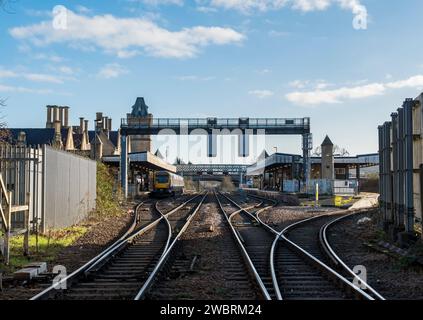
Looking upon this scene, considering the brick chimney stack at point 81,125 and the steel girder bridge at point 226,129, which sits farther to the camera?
the brick chimney stack at point 81,125

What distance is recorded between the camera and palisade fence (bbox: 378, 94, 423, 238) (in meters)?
13.6

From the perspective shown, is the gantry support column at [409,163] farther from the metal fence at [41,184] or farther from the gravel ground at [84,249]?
the metal fence at [41,184]

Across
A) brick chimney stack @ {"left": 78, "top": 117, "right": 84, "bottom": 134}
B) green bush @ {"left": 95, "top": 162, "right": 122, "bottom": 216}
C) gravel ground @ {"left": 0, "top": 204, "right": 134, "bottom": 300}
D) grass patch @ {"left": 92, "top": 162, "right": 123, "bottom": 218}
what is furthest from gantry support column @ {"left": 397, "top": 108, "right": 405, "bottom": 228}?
brick chimney stack @ {"left": 78, "top": 117, "right": 84, "bottom": 134}

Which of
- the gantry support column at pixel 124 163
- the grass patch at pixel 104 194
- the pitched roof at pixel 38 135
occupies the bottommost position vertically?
the grass patch at pixel 104 194

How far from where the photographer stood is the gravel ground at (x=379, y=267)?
8.87 meters

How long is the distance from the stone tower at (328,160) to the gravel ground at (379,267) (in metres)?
36.0

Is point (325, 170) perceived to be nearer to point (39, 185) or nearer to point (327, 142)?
point (327, 142)

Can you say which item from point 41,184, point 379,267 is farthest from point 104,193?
point 379,267

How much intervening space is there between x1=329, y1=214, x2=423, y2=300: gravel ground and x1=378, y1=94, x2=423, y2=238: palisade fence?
108 cm

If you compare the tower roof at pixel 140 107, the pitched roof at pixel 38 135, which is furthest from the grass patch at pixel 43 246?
the tower roof at pixel 140 107

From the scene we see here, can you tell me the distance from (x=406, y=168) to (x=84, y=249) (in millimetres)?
8682

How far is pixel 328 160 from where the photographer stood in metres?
55.2
